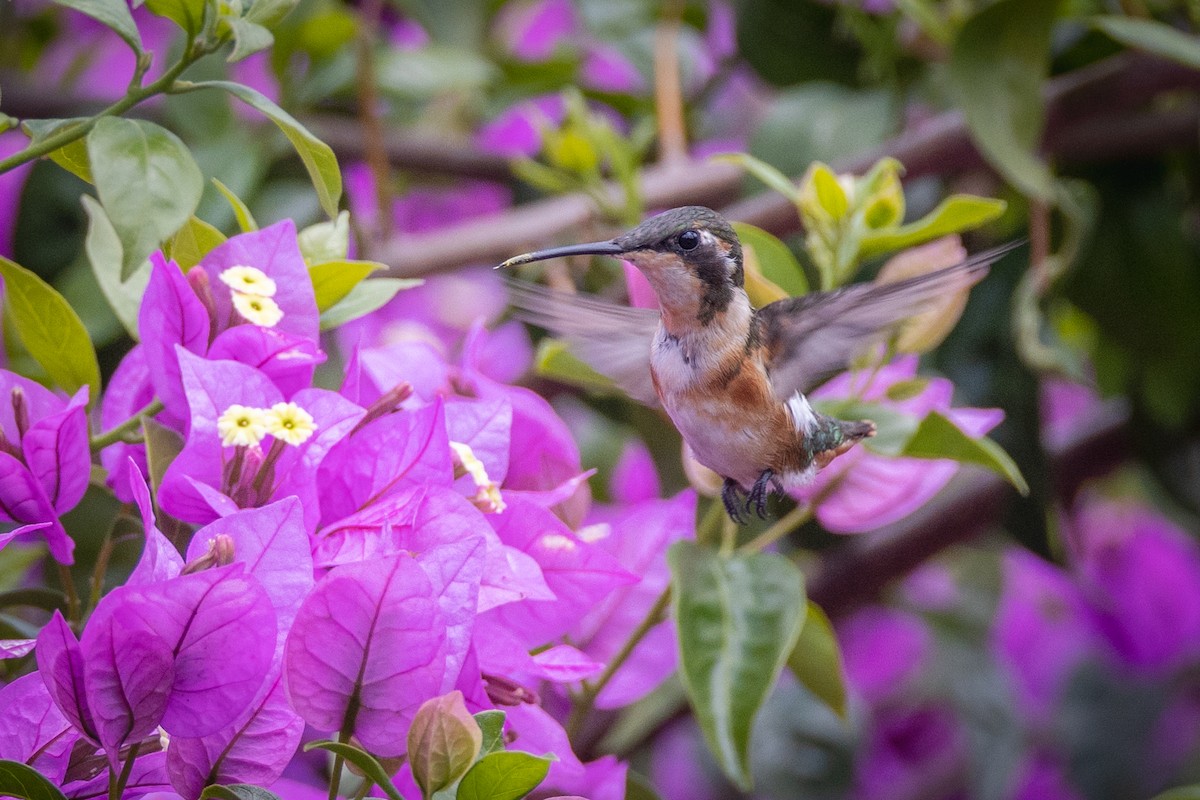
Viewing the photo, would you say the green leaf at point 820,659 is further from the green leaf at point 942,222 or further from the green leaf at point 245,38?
the green leaf at point 245,38

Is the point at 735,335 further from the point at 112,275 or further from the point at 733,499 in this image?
the point at 112,275

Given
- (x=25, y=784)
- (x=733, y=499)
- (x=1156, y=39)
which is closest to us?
(x=25, y=784)

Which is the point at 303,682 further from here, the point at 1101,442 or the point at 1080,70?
the point at 1101,442

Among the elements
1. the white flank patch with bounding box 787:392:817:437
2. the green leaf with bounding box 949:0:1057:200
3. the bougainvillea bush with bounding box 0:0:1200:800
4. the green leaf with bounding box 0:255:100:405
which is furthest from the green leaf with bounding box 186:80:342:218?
the green leaf with bounding box 949:0:1057:200

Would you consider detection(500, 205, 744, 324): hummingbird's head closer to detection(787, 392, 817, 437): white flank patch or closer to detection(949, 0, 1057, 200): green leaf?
detection(787, 392, 817, 437): white flank patch

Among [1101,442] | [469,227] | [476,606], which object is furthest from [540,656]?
[1101,442]

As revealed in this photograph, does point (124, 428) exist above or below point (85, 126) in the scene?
below

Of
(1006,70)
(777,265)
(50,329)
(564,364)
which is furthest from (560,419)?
(1006,70)
